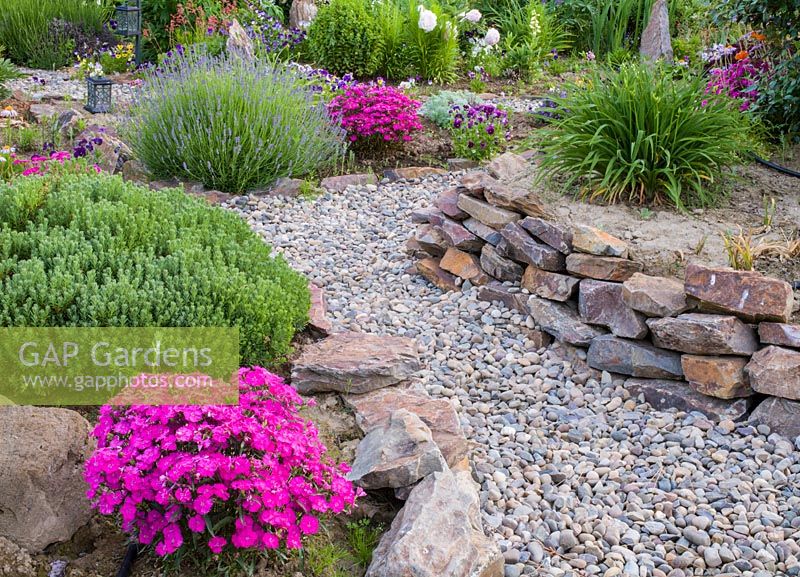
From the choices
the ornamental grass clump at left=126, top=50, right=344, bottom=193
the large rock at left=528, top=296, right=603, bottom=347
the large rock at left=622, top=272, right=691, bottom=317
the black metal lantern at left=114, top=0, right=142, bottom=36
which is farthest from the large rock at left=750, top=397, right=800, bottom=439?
the black metal lantern at left=114, top=0, right=142, bottom=36

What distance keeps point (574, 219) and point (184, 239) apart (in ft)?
6.85

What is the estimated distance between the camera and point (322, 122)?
6.73 meters

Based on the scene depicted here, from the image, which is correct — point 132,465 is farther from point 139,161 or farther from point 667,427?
point 139,161

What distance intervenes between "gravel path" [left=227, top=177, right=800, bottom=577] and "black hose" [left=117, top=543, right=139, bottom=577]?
121 centimetres

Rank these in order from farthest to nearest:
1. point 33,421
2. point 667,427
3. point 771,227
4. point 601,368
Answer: point 771,227
point 601,368
point 667,427
point 33,421

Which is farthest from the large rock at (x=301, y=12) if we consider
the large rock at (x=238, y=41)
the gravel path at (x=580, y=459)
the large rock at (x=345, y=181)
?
the gravel path at (x=580, y=459)

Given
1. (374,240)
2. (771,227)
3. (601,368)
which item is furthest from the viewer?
(374,240)

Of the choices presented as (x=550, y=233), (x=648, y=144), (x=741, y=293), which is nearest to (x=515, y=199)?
(x=550, y=233)

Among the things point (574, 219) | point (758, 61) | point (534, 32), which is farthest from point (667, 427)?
point (534, 32)

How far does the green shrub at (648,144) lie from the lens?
16.1 feet

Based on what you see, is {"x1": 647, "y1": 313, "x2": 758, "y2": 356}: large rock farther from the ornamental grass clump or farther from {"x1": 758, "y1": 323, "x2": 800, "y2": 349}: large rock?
the ornamental grass clump

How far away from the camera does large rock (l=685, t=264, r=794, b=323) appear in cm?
381

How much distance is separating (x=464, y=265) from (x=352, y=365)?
144 centimetres

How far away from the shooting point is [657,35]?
10.0m
